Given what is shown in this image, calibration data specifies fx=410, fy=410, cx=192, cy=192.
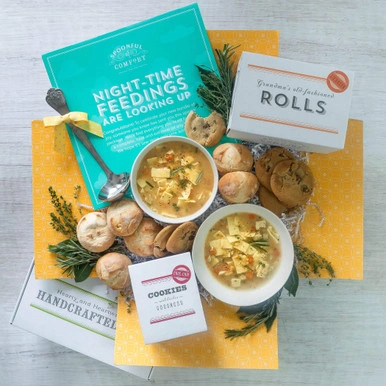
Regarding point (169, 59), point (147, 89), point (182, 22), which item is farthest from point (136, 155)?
point (182, 22)

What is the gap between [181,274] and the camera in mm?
1430

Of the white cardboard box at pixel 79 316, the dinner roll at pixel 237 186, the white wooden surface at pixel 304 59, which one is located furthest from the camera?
the white wooden surface at pixel 304 59

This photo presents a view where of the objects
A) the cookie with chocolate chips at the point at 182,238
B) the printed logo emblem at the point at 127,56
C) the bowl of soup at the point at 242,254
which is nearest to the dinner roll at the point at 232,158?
the bowl of soup at the point at 242,254

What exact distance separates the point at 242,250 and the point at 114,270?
49cm

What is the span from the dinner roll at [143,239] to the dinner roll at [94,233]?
0.09 meters

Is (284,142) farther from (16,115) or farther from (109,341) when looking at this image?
(16,115)

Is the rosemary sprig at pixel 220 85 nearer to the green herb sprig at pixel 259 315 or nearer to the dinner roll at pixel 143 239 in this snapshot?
the dinner roll at pixel 143 239

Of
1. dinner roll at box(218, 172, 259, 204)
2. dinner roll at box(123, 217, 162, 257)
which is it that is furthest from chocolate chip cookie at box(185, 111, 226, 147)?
dinner roll at box(123, 217, 162, 257)

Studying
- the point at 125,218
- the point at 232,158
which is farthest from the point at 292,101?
the point at 125,218

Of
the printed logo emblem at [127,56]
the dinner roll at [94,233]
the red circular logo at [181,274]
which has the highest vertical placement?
the printed logo emblem at [127,56]

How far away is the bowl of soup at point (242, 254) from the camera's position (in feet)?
4.95

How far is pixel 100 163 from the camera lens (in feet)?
5.30

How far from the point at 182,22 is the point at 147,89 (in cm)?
29

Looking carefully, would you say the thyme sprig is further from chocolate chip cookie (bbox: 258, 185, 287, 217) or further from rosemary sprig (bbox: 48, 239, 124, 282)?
chocolate chip cookie (bbox: 258, 185, 287, 217)
